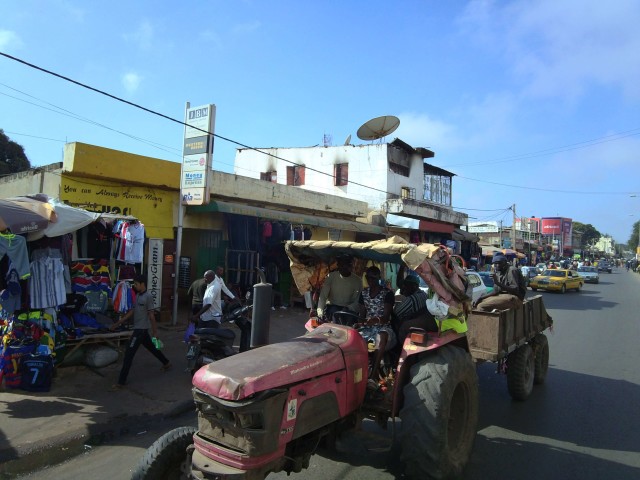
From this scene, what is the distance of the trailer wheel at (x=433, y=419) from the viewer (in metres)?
3.62

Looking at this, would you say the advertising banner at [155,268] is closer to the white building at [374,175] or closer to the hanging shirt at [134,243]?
the hanging shirt at [134,243]

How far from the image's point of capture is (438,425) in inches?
144

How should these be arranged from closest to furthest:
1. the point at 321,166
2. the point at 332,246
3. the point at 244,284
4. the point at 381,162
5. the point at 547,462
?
1. the point at 547,462
2. the point at 332,246
3. the point at 244,284
4. the point at 381,162
5. the point at 321,166

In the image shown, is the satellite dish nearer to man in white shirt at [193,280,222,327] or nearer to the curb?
man in white shirt at [193,280,222,327]

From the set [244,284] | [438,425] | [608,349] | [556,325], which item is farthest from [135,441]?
[556,325]

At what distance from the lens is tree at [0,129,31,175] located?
1009 inches

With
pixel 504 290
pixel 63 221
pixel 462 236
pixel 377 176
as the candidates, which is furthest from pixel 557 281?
pixel 63 221

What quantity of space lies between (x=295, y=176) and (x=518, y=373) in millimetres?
23655

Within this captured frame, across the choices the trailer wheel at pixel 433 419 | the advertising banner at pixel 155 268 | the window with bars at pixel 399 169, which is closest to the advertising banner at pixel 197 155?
the advertising banner at pixel 155 268

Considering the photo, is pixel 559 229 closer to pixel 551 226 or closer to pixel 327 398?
pixel 551 226

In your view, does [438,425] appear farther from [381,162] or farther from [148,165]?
[381,162]

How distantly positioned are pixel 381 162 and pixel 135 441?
22.4m

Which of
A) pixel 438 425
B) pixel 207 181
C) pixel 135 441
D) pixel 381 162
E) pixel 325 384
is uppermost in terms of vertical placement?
pixel 381 162

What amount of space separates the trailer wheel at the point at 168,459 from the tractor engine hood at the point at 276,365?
0.63m
